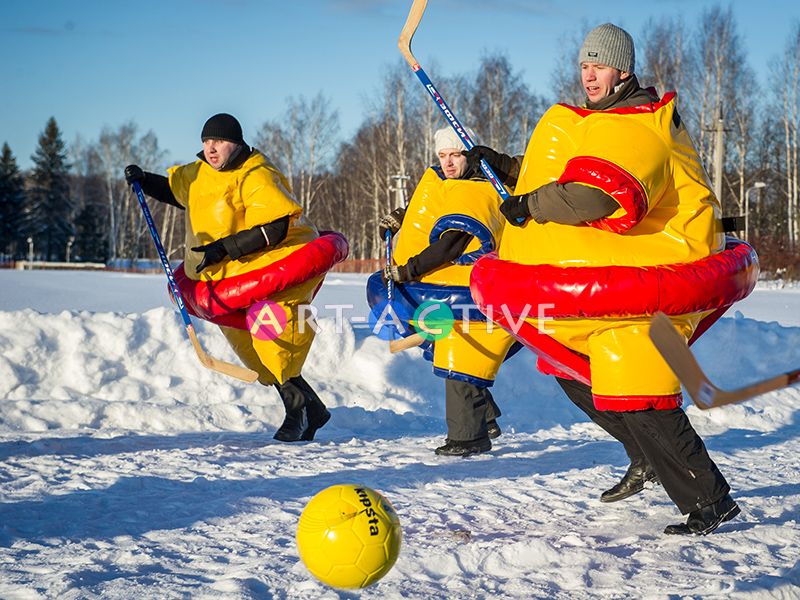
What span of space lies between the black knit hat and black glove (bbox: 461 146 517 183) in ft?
4.53

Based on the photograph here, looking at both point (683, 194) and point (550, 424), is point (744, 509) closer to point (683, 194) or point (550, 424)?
point (683, 194)

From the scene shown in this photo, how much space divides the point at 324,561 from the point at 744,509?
2150 millimetres

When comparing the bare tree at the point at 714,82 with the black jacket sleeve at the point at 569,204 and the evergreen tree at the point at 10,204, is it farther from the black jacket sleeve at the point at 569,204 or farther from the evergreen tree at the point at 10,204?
the evergreen tree at the point at 10,204

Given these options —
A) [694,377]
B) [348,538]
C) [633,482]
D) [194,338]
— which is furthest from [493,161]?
[348,538]

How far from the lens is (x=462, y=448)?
554 centimetres

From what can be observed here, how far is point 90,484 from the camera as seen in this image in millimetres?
4559

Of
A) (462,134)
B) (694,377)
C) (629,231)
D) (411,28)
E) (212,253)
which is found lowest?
(694,377)

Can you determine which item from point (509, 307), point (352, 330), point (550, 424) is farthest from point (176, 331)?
point (509, 307)

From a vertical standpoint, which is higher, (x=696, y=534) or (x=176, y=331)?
(x=176, y=331)

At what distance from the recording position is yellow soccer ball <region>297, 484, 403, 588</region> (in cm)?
298

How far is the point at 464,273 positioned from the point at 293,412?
141cm

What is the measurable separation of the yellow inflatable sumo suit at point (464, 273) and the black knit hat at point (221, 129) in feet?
3.94

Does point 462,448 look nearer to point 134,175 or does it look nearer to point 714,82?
point 134,175

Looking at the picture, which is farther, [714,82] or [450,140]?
[714,82]
